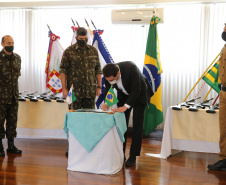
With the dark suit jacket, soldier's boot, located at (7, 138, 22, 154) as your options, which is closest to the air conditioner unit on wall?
the dark suit jacket

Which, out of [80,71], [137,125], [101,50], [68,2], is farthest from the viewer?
[68,2]

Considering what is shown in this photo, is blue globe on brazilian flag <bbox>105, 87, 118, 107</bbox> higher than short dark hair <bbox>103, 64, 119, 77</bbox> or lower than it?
lower

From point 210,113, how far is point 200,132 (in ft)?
0.85

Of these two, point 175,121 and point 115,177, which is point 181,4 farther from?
point 115,177

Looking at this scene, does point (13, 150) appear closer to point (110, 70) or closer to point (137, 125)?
point (137, 125)

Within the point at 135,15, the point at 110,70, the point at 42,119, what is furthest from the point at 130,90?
the point at 135,15

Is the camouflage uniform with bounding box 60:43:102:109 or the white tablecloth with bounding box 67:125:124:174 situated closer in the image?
the white tablecloth with bounding box 67:125:124:174

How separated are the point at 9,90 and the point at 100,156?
4.84 feet

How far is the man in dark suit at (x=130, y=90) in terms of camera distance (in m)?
3.28

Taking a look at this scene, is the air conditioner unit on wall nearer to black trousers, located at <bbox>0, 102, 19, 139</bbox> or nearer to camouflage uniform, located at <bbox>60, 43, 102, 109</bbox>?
camouflage uniform, located at <bbox>60, 43, 102, 109</bbox>

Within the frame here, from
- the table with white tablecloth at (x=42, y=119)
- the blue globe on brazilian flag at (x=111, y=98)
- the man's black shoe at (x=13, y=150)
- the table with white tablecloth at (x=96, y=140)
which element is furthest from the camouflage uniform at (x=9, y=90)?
the blue globe on brazilian flag at (x=111, y=98)

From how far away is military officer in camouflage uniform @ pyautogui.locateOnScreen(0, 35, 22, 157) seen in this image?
3.95 meters

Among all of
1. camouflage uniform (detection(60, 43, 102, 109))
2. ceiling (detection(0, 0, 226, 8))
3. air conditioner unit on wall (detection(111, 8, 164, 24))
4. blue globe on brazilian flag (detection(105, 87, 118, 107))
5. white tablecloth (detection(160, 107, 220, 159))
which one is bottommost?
white tablecloth (detection(160, 107, 220, 159))

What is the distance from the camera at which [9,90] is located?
3.99 meters
